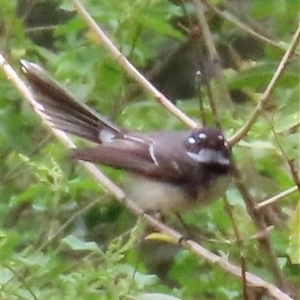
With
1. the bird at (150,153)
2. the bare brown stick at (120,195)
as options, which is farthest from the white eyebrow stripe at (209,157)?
the bare brown stick at (120,195)

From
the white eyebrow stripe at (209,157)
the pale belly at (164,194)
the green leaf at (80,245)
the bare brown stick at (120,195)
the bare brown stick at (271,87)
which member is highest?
the bare brown stick at (271,87)

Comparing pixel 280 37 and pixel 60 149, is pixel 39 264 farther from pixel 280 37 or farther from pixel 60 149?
pixel 280 37

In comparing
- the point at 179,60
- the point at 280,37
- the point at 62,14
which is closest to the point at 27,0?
the point at 62,14

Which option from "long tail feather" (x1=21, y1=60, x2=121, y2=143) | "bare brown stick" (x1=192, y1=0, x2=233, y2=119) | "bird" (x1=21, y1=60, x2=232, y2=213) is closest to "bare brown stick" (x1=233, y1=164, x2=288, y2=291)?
"bare brown stick" (x1=192, y1=0, x2=233, y2=119)

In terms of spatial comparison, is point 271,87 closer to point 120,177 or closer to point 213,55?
point 213,55

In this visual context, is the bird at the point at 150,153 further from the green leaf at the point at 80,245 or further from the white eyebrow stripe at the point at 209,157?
the green leaf at the point at 80,245

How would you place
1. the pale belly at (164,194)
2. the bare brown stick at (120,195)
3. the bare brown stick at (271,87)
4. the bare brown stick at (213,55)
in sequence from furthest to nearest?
the pale belly at (164,194) < the bare brown stick at (213,55) < the bare brown stick at (120,195) < the bare brown stick at (271,87)

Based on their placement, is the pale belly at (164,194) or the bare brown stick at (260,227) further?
the pale belly at (164,194)
